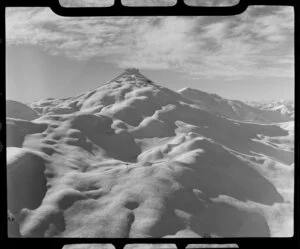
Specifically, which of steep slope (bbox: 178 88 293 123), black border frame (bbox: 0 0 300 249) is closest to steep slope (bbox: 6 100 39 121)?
steep slope (bbox: 178 88 293 123)

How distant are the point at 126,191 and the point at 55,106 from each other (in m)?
13.9

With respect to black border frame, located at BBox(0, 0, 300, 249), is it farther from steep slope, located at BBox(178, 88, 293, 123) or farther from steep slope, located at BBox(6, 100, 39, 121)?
steep slope, located at BBox(178, 88, 293, 123)

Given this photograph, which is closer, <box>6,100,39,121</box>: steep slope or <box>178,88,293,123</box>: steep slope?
<box>6,100,39,121</box>: steep slope

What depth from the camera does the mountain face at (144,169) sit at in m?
21.2

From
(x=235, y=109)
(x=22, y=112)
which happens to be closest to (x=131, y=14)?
(x=22, y=112)

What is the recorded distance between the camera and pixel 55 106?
104 feet

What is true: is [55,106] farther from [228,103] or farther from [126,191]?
[228,103]

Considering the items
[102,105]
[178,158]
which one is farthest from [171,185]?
[102,105]

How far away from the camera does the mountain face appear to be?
2120 centimetres

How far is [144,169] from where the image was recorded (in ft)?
81.4

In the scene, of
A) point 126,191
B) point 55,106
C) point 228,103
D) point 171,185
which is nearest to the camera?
point 126,191

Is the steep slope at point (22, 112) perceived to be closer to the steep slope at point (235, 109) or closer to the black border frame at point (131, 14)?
the steep slope at point (235, 109)

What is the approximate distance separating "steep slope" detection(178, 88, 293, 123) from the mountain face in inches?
38.6
